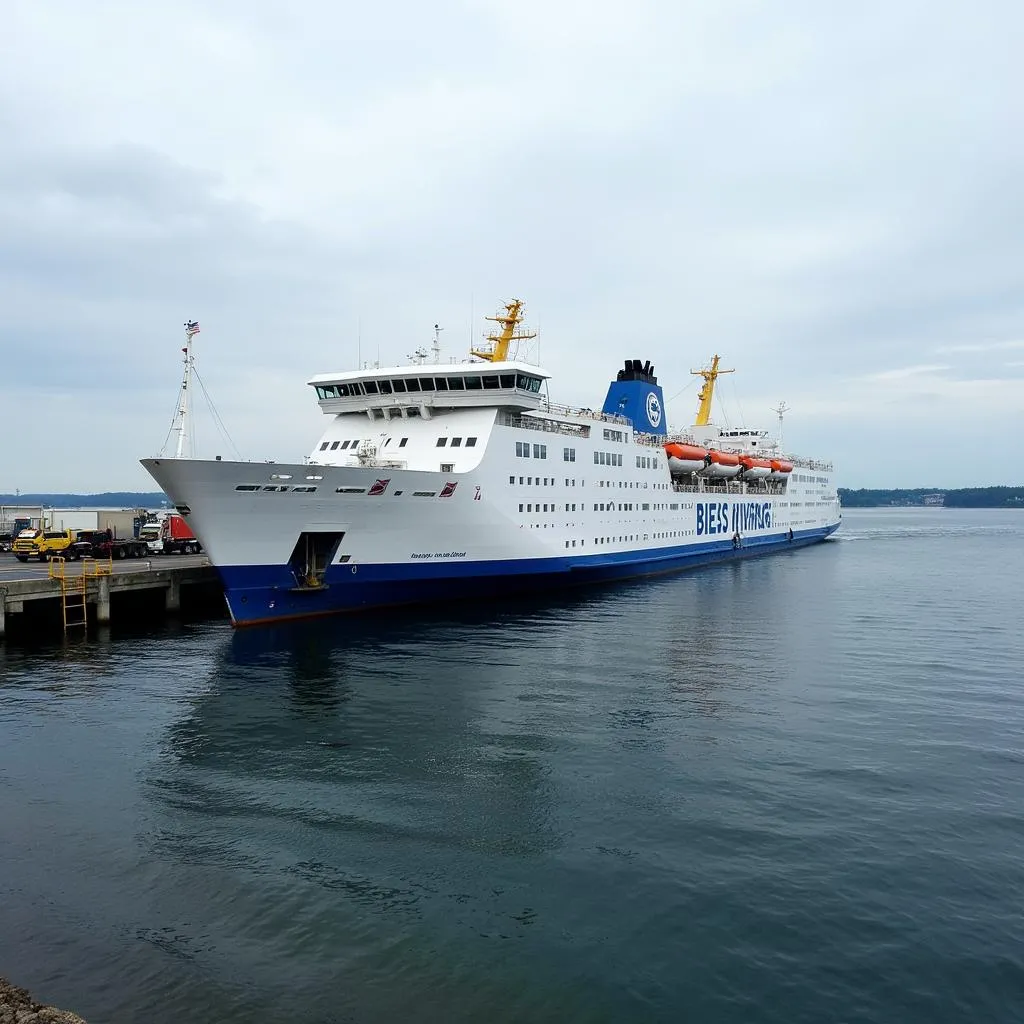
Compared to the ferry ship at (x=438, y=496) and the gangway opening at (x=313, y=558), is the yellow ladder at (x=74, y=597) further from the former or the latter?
the gangway opening at (x=313, y=558)

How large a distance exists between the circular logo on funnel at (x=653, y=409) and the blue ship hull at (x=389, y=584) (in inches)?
474

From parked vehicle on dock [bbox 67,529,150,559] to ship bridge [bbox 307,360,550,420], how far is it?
1458cm

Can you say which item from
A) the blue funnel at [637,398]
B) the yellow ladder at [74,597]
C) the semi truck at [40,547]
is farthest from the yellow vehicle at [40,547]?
the blue funnel at [637,398]

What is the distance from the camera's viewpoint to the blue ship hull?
84.3ft

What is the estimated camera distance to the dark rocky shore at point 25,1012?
6340mm

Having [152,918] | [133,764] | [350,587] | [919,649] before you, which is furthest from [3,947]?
[919,649]

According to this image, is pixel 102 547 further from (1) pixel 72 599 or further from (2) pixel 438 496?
(2) pixel 438 496

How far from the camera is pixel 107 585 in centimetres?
2770

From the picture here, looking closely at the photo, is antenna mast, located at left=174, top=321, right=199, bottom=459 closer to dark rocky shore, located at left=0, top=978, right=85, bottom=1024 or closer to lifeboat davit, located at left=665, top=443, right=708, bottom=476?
dark rocky shore, located at left=0, top=978, right=85, bottom=1024

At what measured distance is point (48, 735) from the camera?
1545 cm

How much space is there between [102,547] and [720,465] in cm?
4000

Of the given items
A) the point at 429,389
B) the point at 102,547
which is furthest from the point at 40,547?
the point at 429,389

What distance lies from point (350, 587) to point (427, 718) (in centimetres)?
1175

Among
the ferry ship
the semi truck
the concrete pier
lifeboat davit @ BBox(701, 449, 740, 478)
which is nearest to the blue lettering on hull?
lifeboat davit @ BBox(701, 449, 740, 478)
